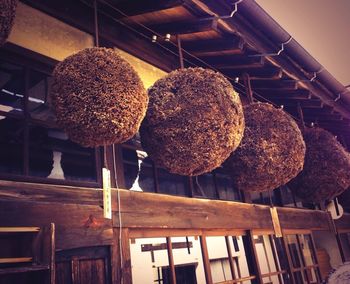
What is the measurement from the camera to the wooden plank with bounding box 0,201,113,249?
2.21m

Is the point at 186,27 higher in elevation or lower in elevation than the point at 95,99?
higher

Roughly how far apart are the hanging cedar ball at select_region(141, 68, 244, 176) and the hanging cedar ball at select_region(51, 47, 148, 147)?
434 mm

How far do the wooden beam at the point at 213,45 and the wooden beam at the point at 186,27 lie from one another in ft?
1.45

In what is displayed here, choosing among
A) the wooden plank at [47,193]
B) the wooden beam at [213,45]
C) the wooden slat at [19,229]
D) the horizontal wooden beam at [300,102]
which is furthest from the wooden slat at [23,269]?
the horizontal wooden beam at [300,102]

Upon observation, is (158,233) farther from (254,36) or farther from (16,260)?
(254,36)

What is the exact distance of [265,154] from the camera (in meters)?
3.48

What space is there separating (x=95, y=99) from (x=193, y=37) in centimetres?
228

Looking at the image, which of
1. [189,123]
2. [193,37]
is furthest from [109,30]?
[189,123]

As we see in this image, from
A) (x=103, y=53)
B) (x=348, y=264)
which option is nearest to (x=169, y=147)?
(x=103, y=53)

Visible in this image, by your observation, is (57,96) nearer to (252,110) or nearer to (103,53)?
(103,53)

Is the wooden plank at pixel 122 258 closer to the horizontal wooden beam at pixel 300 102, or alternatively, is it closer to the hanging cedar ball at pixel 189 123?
the hanging cedar ball at pixel 189 123

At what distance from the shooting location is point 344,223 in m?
6.93

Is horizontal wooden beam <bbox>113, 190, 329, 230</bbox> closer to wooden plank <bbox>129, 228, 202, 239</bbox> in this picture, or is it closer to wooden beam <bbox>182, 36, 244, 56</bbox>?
wooden plank <bbox>129, 228, 202, 239</bbox>

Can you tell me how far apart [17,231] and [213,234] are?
222 centimetres
